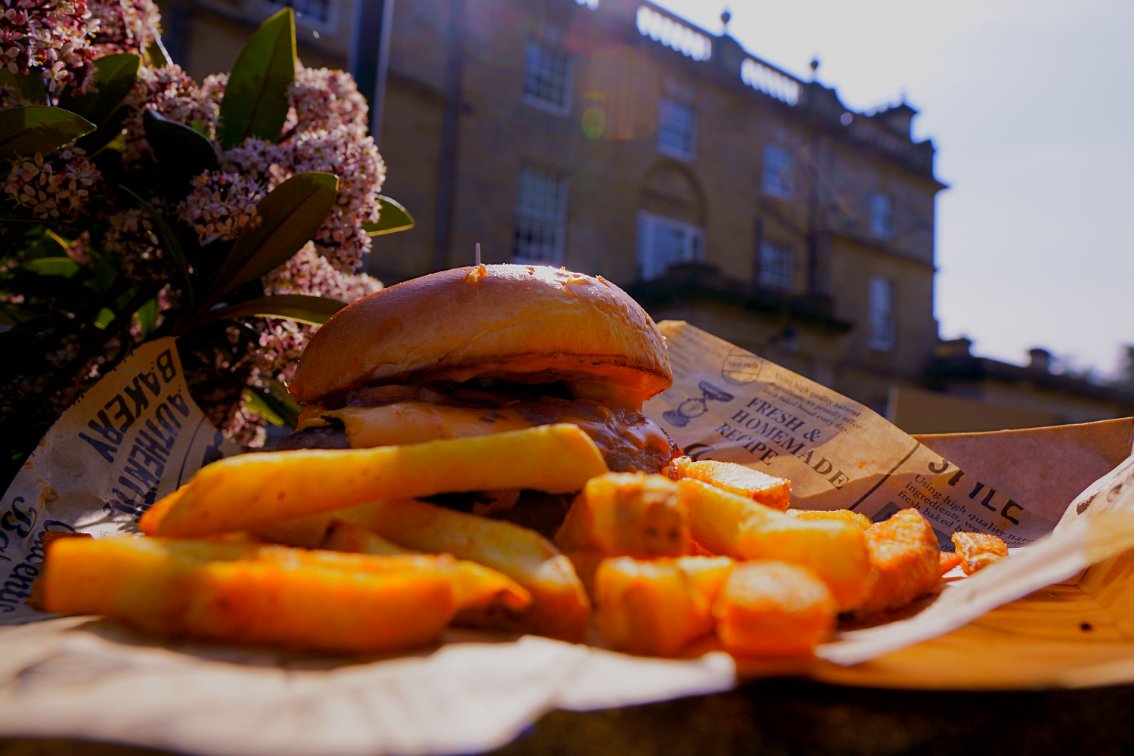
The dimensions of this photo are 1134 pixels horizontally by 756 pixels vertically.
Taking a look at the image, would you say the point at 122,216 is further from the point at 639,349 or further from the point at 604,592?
the point at 604,592

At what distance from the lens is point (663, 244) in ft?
55.1

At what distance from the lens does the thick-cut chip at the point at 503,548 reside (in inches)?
45.3

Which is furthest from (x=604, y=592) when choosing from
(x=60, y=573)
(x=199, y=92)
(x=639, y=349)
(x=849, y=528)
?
A: (x=199, y=92)

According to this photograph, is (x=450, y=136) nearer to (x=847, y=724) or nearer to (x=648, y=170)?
(x=648, y=170)

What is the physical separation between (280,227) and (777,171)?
61.1 ft

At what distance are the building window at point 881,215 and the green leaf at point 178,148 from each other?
71.3 ft

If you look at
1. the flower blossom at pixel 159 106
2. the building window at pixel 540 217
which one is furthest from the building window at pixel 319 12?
the flower blossom at pixel 159 106

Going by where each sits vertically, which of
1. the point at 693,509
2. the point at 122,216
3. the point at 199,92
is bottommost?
the point at 693,509

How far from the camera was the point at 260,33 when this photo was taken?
8.89 ft

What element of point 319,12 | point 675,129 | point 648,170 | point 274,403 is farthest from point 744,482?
point 675,129

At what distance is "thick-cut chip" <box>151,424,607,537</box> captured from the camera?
1227mm

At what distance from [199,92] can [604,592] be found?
250 centimetres

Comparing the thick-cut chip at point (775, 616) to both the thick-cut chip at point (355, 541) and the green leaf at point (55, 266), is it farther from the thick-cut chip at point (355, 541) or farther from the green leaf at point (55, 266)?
the green leaf at point (55, 266)

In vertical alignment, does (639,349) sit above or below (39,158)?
below
